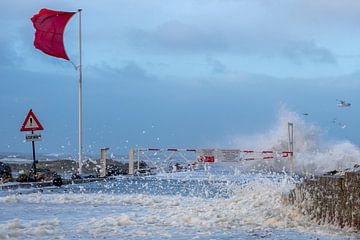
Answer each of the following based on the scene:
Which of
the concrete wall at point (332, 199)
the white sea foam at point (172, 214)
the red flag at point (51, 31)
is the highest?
the red flag at point (51, 31)

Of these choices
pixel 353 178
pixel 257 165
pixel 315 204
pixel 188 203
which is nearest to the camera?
pixel 353 178

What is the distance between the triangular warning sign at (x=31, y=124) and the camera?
20.6 meters

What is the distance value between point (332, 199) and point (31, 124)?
44.2ft

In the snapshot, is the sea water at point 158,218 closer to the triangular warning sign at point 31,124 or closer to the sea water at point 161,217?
the sea water at point 161,217

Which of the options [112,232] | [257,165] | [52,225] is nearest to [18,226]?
[52,225]

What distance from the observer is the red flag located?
24.1 metres

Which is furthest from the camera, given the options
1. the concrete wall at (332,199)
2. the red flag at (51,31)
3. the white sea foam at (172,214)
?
the red flag at (51,31)

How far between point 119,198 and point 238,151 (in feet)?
41.7

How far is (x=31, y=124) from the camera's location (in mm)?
20672

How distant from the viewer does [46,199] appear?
1313cm

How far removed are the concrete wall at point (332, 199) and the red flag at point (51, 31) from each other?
1587cm

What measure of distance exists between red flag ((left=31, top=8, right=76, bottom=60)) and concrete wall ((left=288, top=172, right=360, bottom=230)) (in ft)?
52.1

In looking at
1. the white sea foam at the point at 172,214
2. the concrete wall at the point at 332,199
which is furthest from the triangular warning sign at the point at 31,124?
the concrete wall at the point at 332,199

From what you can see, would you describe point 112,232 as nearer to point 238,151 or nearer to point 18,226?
point 18,226
